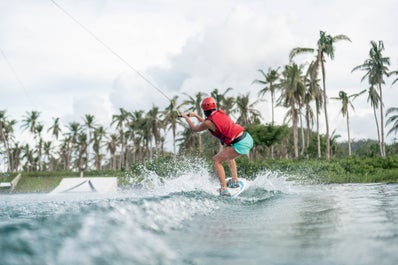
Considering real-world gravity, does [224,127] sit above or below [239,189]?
above

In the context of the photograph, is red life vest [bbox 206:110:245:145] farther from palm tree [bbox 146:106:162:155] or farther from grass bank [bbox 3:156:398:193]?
palm tree [bbox 146:106:162:155]

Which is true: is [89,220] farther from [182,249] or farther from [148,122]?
[148,122]

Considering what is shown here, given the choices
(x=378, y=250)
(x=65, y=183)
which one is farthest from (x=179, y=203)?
(x=65, y=183)

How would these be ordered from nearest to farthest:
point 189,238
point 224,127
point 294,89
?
point 189,238, point 224,127, point 294,89

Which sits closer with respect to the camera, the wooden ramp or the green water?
the green water

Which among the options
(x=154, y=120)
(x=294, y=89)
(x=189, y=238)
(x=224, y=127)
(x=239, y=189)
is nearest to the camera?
(x=189, y=238)

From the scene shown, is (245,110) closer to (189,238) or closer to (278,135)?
(278,135)

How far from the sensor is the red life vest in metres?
8.62

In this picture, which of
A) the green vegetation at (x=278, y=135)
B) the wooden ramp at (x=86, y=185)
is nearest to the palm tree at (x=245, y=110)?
the green vegetation at (x=278, y=135)

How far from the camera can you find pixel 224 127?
8680mm

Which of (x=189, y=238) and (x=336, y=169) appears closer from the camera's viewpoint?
(x=189, y=238)

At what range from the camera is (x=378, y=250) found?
2.84 meters

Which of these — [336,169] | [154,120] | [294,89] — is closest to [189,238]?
[336,169]

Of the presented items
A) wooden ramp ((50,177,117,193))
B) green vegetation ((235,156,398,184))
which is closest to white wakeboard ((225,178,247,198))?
wooden ramp ((50,177,117,193))
